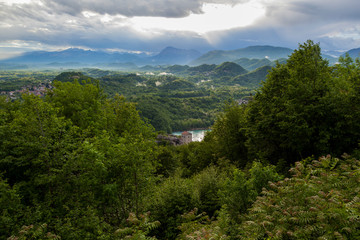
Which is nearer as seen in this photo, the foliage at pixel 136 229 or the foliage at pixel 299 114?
the foliage at pixel 136 229

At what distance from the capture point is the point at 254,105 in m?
22.5

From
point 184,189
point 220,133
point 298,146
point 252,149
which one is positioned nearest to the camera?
point 184,189

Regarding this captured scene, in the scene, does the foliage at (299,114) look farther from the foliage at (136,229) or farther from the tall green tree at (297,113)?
the foliage at (136,229)

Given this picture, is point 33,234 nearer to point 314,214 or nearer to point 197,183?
point 314,214

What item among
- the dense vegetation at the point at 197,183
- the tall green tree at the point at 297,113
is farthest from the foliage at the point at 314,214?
the tall green tree at the point at 297,113

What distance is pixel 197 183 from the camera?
16.3 m

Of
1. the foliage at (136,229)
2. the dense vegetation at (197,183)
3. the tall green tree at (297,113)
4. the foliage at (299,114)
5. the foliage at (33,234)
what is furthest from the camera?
the tall green tree at (297,113)

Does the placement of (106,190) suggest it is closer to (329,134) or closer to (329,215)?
(329,215)

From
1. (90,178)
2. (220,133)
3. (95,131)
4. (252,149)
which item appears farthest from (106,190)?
(220,133)

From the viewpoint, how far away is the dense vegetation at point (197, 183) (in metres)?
7.56

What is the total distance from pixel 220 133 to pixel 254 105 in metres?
8.84

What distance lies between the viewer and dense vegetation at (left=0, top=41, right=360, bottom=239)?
756 centimetres

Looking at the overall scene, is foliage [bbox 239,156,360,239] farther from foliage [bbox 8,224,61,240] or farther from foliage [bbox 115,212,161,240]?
foliage [bbox 8,224,61,240]

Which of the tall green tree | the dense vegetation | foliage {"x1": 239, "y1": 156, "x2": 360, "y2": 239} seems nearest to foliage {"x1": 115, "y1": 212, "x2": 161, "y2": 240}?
the dense vegetation
